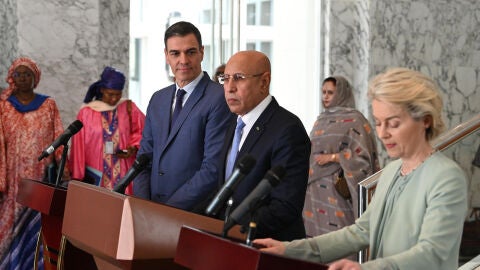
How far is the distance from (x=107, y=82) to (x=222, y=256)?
4823 mm

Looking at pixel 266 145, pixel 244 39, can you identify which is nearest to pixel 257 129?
pixel 266 145

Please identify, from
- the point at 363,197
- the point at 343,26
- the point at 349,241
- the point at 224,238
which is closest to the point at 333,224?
the point at 363,197

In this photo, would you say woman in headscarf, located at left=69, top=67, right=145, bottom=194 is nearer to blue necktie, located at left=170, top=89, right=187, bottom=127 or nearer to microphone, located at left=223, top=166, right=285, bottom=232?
blue necktie, located at left=170, top=89, right=187, bottom=127

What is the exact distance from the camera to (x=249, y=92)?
12.3 feet

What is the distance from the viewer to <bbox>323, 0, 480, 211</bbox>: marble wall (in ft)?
30.9

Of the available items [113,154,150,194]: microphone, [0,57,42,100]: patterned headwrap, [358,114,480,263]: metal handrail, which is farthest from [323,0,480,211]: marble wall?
[113,154,150,194]: microphone

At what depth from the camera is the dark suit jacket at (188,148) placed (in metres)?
4.17

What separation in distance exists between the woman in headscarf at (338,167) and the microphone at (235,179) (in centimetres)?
441

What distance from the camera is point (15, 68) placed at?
22.9 ft

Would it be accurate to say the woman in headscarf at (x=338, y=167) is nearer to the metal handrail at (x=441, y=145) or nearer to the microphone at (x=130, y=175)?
the metal handrail at (x=441, y=145)

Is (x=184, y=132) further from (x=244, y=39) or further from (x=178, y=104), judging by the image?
(x=244, y=39)

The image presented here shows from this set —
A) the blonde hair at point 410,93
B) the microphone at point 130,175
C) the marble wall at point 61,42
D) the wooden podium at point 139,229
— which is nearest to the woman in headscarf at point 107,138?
the marble wall at point 61,42

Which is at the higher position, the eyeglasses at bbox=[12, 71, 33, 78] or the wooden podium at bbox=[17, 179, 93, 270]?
the eyeglasses at bbox=[12, 71, 33, 78]

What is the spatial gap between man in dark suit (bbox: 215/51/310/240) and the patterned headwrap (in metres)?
3.57
